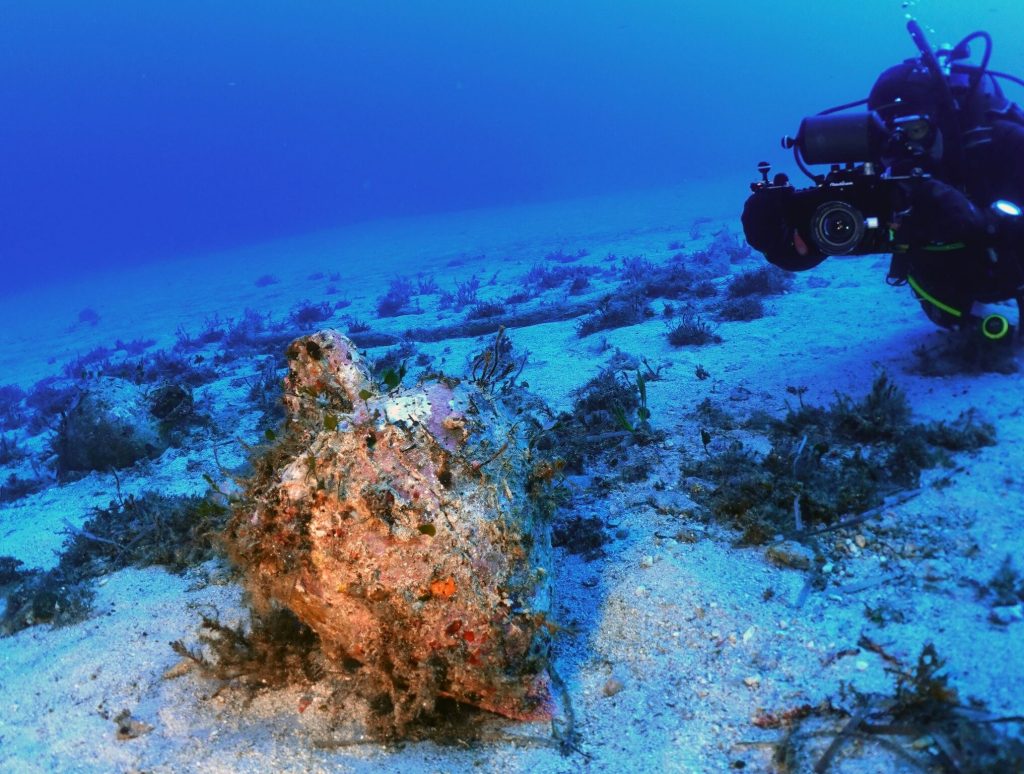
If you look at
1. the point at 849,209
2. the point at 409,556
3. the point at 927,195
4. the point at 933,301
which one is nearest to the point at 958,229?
the point at 927,195

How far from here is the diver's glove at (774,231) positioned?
15.2 feet

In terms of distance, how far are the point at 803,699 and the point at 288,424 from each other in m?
2.75

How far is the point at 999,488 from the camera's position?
10.9 feet

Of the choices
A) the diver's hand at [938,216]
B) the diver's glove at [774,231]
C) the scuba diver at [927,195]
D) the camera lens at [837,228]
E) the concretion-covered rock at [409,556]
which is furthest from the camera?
the diver's glove at [774,231]

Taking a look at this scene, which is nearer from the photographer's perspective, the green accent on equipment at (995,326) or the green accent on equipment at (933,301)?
the green accent on equipment at (995,326)

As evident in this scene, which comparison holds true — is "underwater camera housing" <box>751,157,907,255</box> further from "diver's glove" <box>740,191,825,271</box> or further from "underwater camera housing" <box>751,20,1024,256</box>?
"diver's glove" <box>740,191,825,271</box>

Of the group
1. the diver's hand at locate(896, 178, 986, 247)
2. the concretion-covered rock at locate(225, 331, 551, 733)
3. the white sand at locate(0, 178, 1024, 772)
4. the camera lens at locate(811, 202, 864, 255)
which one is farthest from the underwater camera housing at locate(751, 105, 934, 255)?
the concretion-covered rock at locate(225, 331, 551, 733)

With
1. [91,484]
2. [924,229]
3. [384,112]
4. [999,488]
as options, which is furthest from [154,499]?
[384,112]

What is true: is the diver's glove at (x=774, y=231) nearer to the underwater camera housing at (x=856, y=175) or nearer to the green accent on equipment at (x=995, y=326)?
the underwater camera housing at (x=856, y=175)

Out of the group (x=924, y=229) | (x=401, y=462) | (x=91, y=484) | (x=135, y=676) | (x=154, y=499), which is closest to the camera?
(x=401, y=462)

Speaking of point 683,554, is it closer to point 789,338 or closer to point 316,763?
point 316,763

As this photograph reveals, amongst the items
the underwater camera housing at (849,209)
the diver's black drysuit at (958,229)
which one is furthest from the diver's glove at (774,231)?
the underwater camera housing at (849,209)

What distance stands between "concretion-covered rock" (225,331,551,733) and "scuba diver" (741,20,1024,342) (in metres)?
3.38

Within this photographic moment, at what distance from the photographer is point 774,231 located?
4715mm
